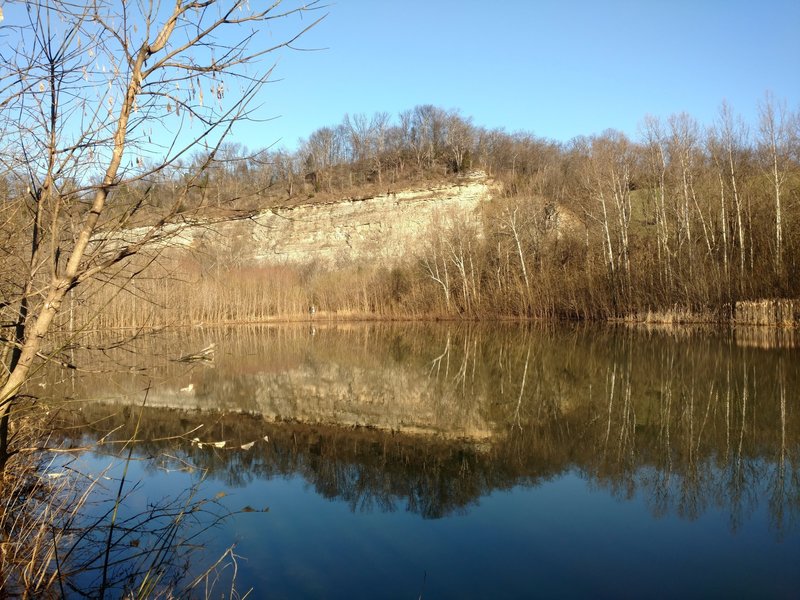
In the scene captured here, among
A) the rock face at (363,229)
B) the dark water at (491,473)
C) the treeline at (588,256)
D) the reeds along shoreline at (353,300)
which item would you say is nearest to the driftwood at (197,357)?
the dark water at (491,473)

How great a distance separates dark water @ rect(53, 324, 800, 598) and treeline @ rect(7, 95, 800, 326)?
7.36 meters

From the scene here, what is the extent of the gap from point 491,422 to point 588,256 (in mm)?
19963

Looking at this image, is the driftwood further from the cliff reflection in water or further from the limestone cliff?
the limestone cliff

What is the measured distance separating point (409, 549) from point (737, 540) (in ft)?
8.91

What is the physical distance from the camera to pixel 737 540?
4855 mm

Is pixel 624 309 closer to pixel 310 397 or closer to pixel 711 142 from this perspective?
pixel 711 142

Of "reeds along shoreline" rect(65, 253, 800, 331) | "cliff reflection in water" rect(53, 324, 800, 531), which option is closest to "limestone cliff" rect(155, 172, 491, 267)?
"reeds along shoreline" rect(65, 253, 800, 331)

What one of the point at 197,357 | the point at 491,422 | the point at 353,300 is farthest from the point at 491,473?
the point at 353,300

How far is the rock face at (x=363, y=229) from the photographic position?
1644 inches

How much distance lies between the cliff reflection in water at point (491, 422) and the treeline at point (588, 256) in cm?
550

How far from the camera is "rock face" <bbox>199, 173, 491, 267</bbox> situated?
41.8 meters

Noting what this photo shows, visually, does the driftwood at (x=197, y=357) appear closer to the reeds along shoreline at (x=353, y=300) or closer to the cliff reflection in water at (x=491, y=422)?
the cliff reflection in water at (x=491, y=422)

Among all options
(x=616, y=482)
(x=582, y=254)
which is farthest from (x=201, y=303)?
(x=616, y=482)

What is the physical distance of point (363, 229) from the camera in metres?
43.4
